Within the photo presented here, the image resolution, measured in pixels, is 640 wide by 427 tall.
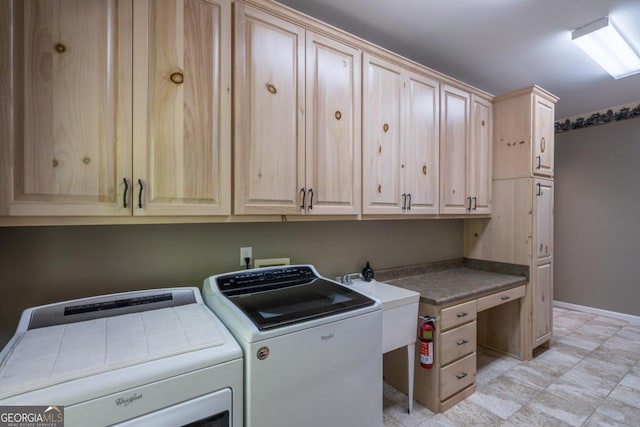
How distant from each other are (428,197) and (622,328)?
316 cm

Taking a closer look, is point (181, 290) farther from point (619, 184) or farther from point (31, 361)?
→ point (619, 184)

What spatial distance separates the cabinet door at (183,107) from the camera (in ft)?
4.16

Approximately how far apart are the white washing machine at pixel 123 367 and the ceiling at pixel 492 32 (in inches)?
77.2

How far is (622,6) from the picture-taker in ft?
6.09

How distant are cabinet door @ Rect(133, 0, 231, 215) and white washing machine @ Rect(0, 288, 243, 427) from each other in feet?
1.56

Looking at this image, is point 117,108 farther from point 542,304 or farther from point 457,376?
point 542,304

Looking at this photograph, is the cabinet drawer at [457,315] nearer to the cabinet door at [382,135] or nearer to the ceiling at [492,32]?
the cabinet door at [382,135]

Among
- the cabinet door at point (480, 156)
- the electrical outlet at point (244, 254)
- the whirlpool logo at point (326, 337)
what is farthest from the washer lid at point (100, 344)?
the cabinet door at point (480, 156)

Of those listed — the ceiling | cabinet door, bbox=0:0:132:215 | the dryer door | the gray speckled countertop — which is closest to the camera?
the dryer door

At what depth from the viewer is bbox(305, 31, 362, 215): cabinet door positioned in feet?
5.71

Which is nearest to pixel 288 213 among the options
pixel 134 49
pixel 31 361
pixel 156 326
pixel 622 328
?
pixel 156 326

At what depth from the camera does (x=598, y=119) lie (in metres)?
3.77

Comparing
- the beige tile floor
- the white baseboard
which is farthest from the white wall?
the beige tile floor

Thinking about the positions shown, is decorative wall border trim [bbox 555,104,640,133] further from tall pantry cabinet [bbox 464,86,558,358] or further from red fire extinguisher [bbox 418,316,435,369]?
red fire extinguisher [bbox 418,316,435,369]
